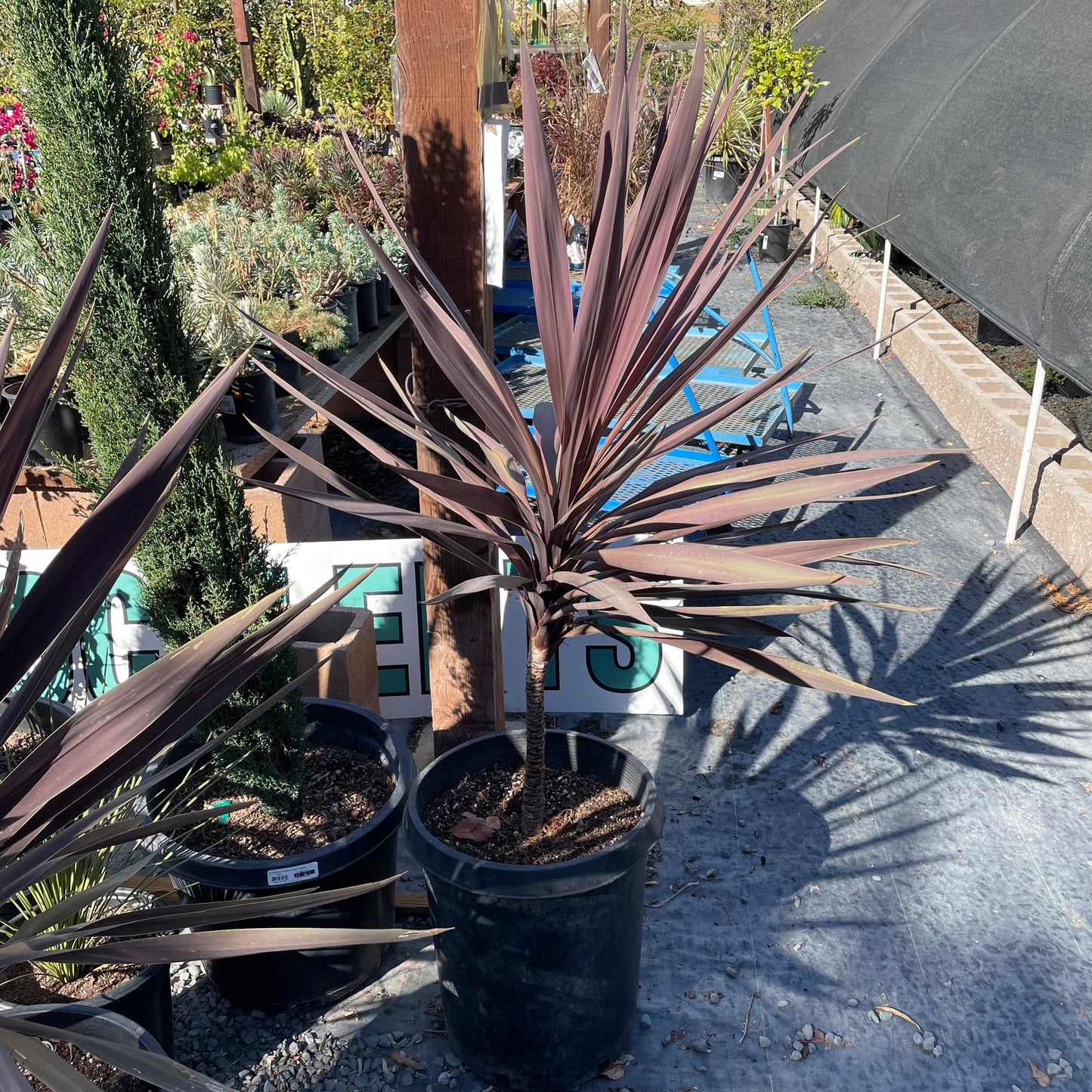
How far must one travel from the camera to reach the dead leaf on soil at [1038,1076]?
202 cm

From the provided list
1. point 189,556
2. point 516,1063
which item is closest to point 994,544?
point 516,1063

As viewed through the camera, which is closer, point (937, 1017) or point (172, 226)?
point (937, 1017)

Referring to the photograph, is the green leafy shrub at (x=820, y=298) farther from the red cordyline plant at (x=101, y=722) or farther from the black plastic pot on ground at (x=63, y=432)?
the red cordyline plant at (x=101, y=722)

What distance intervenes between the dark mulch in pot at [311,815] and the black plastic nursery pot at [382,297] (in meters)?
3.11

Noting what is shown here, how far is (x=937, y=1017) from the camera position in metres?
2.16

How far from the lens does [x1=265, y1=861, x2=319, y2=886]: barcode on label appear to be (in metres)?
1.97

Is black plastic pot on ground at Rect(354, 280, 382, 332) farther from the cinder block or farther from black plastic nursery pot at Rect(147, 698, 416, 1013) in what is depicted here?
black plastic nursery pot at Rect(147, 698, 416, 1013)

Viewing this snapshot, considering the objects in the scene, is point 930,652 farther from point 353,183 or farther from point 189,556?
point 353,183

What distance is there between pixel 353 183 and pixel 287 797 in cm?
449

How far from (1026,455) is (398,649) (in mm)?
2702

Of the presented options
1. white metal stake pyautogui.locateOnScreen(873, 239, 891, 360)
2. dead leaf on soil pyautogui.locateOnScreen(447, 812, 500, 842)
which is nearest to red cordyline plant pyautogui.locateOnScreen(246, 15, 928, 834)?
dead leaf on soil pyautogui.locateOnScreen(447, 812, 500, 842)

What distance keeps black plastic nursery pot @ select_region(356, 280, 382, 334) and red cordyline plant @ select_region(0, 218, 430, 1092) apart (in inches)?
143

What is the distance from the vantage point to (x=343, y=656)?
8.89 ft

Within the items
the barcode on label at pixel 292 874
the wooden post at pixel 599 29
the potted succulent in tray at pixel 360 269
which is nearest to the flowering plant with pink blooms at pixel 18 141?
the potted succulent in tray at pixel 360 269
